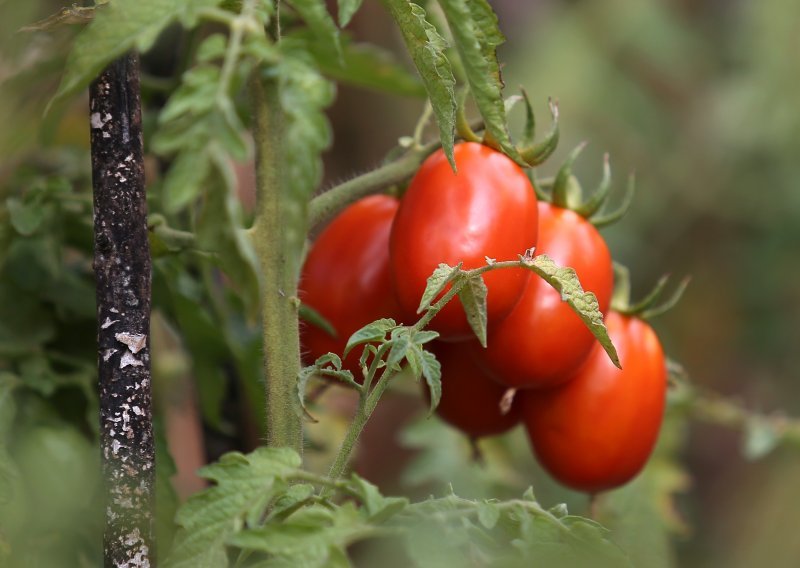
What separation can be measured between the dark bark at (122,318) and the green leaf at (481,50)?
0.18m

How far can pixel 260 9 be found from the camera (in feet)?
1.55

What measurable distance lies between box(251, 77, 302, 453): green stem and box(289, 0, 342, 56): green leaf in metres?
0.04

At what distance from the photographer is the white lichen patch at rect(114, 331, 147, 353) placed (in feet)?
1.83

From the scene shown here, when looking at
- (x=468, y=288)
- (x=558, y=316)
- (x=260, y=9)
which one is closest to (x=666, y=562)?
(x=558, y=316)

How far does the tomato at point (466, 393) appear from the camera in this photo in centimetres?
79

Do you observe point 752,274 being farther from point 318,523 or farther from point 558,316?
point 318,523

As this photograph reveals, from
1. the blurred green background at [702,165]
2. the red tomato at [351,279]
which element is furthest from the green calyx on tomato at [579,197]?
the blurred green background at [702,165]

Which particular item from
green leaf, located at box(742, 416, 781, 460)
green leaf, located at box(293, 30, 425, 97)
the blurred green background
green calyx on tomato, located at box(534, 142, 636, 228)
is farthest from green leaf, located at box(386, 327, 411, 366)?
the blurred green background

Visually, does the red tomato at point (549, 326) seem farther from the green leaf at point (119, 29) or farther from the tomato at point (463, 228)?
the green leaf at point (119, 29)

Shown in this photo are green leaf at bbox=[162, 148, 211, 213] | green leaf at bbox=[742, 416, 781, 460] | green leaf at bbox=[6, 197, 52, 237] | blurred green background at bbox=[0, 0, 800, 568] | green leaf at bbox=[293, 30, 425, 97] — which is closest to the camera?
green leaf at bbox=[162, 148, 211, 213]

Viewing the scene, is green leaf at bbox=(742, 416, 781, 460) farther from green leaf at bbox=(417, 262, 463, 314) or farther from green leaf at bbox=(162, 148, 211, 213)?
green leaf at bbox=(162, 148, 211, 213)

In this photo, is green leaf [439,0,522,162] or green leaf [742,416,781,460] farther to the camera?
green leaf [742,416,781,460]

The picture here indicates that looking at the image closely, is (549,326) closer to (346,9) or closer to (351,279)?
(351,279)

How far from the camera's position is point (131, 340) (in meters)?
0.56
